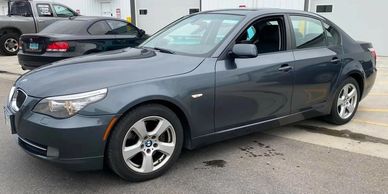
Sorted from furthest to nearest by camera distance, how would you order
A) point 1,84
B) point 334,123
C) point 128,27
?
point 128,27, point 1,84, point 334,123

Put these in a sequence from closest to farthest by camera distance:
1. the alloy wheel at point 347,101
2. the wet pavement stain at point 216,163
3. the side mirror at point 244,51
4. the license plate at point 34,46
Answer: the side mirror at point 244,51 < the wet pavement stain at point 216,163 < the alloy wheel at point 347,101 < the license plate at point 34,46

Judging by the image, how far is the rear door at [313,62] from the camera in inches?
180

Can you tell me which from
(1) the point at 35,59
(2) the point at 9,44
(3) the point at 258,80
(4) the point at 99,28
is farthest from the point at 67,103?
(2) the point at 9,44

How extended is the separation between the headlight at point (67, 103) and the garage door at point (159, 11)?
41.7 ft

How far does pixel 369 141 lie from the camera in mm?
4801

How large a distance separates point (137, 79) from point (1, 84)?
6.38m

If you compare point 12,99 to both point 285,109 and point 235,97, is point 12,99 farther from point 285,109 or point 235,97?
point 285,109

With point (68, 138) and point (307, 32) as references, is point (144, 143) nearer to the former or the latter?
point (68, 138)

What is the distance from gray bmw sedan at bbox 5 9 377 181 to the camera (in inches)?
126

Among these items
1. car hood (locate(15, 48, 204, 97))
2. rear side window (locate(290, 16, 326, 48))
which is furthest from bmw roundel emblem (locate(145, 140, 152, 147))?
rear side window (locate(290, 16, 326, 48))

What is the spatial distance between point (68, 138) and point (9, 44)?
40.0ft

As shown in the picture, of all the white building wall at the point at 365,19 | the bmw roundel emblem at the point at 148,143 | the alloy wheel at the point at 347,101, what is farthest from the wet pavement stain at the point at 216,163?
the white building wall at the point at 365,19

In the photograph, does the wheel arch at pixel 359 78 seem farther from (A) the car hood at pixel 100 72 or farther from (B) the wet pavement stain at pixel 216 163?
(A) the car hood at pixel 100 72

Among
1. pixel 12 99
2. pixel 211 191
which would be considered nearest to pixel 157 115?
pixel 211 191
